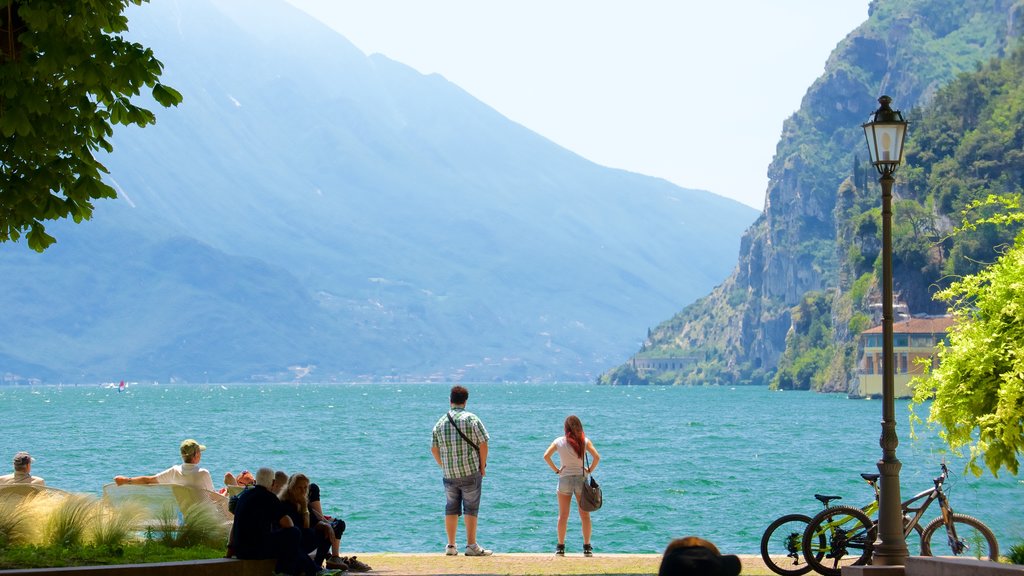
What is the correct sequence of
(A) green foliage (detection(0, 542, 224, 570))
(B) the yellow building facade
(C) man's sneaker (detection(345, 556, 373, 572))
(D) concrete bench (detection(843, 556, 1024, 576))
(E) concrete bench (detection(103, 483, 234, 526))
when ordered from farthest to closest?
(B) the yellow building facade
(E) concrete bench (detection(103, 483, 234, 526))
(C) man's sneaker (detection(345, 556, 373, 572))
(A) green foliage (detection(0, 542, 224, 570))
(D) concrete bench (detection(843, 556, 1024, 576))

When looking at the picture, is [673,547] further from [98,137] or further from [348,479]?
[348,479]

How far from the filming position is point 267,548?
13.8 m

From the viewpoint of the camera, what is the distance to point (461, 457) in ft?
57.3

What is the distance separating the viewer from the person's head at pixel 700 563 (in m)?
6.50

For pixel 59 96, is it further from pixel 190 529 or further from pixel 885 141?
pixel 885 141

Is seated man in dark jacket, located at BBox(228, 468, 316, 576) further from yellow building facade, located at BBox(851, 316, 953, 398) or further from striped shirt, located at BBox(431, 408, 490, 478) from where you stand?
yellow building facade, located at BBox(851, 316, 953, 398)

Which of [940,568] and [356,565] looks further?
→ [356,565]

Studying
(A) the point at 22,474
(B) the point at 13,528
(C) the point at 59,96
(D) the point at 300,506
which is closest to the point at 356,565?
(D) the point at 300,506

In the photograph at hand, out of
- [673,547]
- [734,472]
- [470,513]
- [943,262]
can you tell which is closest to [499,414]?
[943,262]

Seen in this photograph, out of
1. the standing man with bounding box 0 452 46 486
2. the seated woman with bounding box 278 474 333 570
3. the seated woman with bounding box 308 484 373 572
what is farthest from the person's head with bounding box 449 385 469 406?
the standing man with bounding box 0 452 46 486

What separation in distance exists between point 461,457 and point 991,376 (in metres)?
6.34

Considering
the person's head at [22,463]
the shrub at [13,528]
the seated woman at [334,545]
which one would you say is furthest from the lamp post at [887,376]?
the person's head at [22,463]

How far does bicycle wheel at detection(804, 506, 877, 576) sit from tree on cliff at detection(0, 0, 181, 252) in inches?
336

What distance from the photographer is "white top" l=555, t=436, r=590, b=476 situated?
17641mm
